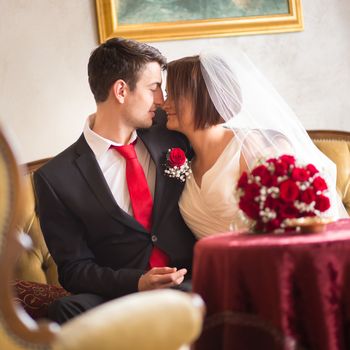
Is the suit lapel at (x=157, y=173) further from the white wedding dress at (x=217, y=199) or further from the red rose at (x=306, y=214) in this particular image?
the red rose at (x=306, y=214)

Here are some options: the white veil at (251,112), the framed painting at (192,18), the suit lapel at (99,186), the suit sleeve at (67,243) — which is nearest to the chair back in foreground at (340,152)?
the white veil at (251,112)

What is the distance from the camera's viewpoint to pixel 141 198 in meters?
3.57

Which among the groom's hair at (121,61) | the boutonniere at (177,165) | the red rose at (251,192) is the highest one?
the groom's hair at (121,61)

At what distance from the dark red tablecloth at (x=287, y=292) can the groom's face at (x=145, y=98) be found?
1338mm

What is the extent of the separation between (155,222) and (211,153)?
17.0 inches

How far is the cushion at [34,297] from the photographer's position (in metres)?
3.45

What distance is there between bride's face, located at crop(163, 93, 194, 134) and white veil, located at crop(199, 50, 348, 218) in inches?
5.6

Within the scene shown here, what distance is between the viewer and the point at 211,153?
11.6 ft

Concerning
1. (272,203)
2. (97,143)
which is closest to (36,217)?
(97,143)

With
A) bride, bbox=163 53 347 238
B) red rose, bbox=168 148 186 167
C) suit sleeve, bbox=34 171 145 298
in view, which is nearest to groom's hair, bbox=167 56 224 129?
bride, bbox=163 53 347 238

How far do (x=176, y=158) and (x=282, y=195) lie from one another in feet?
3.27

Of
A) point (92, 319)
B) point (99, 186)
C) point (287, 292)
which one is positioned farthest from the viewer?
point (99, 186)

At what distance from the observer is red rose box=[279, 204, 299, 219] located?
2.60 meters

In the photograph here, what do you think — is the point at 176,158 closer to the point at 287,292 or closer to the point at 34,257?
the point at 34,257
